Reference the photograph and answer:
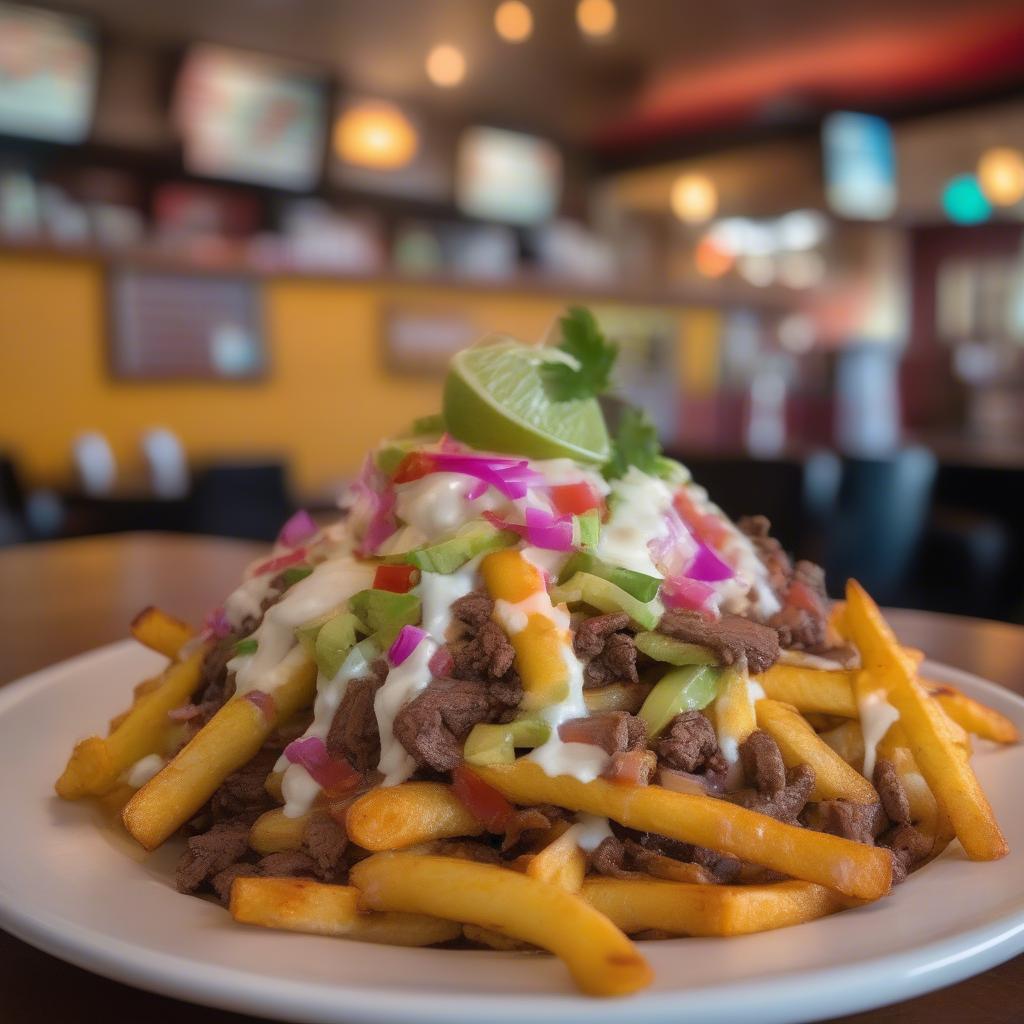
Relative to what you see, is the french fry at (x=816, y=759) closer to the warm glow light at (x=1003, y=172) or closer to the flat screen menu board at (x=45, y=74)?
the flat screen menu board at (x=45, y=74)

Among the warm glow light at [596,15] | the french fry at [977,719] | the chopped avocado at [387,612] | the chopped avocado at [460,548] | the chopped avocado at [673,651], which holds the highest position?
the warm glow light at [596,15]

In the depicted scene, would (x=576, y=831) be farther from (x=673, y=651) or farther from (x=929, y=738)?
(x=929, y=738)

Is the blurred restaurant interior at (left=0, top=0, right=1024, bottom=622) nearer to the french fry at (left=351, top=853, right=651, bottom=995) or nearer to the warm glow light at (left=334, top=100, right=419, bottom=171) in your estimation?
the warm glow light at (left=334, top=100, right=419, bottom=171)

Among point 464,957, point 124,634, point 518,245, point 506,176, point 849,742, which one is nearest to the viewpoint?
point 464,957

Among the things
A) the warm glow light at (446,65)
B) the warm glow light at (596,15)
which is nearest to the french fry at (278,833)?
the warm glow light at (596,15)

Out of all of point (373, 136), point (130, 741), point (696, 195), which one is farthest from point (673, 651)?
point (696, 195)

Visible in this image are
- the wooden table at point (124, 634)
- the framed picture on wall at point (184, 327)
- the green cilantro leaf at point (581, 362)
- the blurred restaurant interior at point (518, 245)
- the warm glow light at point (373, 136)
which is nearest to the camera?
the wooden table at point (124, 634)
